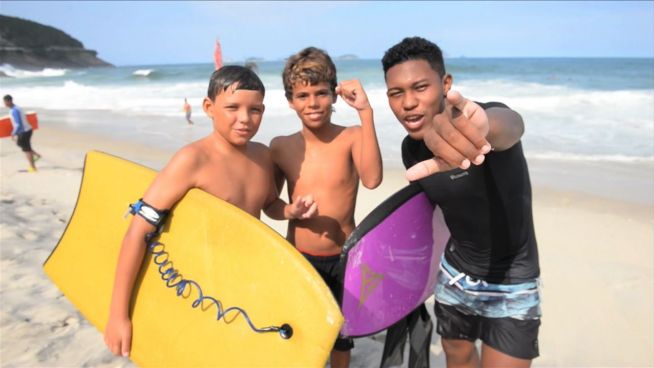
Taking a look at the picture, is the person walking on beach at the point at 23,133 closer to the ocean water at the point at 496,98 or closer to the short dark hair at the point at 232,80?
the ocean water at the point at 496,98

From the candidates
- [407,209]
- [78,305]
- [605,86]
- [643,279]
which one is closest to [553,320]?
[643,279]

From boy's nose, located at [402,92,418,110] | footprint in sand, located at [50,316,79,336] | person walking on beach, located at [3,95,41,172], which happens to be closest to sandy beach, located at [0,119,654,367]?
footprint in sand, located at [50,316,79,336]

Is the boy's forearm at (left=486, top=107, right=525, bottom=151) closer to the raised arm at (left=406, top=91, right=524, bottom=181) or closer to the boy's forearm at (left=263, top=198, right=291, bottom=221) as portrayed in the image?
the raised arm at (left=406, top=91, right=524, bottom=181)

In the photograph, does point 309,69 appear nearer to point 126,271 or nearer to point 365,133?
point 365,133

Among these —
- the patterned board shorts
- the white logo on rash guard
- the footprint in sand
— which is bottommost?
the footprint in sand

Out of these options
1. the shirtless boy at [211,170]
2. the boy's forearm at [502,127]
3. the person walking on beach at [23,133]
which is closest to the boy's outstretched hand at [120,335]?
the shirtless boy at [211,170]

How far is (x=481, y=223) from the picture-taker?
178 cm

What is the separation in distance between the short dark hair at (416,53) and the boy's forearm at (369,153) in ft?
0.84

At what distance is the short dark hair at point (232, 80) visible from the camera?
73.0 inches

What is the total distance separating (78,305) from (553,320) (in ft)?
9.90

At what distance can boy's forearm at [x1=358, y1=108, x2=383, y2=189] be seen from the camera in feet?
6.37

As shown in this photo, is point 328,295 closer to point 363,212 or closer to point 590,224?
point 363,212

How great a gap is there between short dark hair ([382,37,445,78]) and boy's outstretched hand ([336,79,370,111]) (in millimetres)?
176

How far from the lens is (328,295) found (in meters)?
1.49
